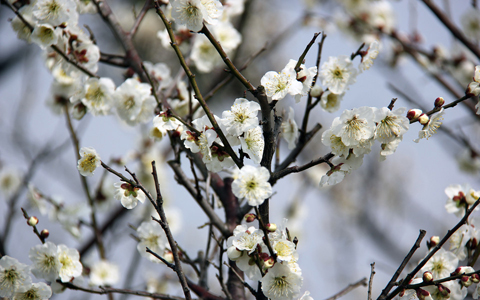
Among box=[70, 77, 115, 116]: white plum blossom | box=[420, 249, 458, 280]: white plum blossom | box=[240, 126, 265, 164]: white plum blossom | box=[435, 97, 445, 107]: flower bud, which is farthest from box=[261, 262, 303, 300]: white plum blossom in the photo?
box=[70, 77, 115, 116]: white plum blossom

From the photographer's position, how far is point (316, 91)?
1.52 metres

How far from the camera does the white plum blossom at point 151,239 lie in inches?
62.6

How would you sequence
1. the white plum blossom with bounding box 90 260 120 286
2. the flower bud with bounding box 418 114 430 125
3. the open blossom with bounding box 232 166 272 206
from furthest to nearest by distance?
the white plum blossom with bounding box 90 260 120 286 < the flower bud with bounding box 418 114 430 125 < the open blossom with bounding box 232 166 272 206

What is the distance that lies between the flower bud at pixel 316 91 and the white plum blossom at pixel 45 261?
1125 mm

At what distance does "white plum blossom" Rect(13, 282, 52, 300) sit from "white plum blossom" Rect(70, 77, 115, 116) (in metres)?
0.76

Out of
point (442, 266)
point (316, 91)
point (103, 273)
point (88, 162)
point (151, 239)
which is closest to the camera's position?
point (88, 162)

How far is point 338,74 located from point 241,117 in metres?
0.60

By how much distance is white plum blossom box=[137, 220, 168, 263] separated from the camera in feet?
5.21

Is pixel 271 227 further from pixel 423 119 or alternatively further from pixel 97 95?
pixel 97 95

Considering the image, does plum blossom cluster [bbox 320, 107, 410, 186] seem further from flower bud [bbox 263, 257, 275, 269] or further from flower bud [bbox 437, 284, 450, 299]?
flower bud [bbox 437, 284, 450, 299]

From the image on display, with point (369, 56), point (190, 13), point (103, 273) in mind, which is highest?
point (369, 56)

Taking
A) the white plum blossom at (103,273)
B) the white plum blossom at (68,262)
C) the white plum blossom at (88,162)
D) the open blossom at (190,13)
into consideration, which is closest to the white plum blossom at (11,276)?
the white plum blossom at (68,262)

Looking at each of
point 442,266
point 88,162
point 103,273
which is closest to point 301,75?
point 88,162

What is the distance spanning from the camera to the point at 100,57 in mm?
1812
